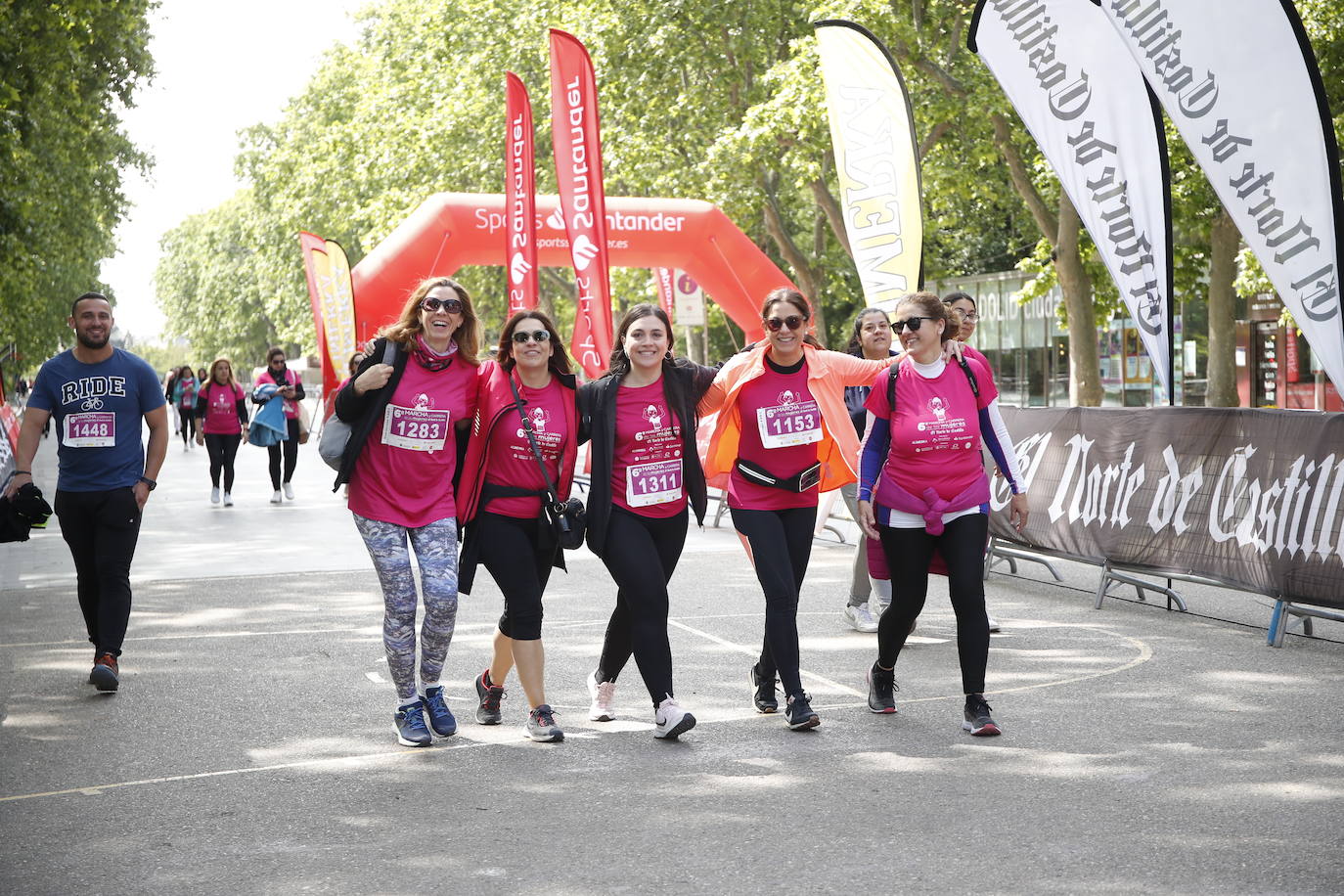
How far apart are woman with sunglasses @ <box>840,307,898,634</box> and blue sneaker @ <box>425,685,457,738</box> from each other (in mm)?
2503

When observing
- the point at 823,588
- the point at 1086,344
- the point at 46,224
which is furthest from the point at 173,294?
the point at 823,588

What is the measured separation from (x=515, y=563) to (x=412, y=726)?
780 mm

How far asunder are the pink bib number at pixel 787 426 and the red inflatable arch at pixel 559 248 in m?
14.8

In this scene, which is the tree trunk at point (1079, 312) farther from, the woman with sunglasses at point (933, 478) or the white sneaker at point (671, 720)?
the white sneaker at point (671, 720)

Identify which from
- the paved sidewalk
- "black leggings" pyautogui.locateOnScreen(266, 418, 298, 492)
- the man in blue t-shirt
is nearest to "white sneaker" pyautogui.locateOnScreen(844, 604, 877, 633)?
the paved sidewalk

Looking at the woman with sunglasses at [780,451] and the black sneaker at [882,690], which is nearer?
the woman with sunglasses at [780,451]

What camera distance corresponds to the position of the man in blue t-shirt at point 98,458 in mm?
7281

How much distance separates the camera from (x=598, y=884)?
4.27 meters

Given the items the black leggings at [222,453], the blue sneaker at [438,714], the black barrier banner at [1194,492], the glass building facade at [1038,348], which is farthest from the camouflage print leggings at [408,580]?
the glass building facade at [1038,348]

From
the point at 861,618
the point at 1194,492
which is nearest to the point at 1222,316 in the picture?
the point at 1194,492

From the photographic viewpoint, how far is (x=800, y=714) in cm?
620

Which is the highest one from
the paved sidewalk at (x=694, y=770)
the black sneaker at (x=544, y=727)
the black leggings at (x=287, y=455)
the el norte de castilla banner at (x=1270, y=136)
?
the el norte de castilla banner at (x=1270, y=136)

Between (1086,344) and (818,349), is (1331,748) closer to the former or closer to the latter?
(818,349)

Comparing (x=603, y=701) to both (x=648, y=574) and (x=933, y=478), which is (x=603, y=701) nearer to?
(x=648, y=574)
